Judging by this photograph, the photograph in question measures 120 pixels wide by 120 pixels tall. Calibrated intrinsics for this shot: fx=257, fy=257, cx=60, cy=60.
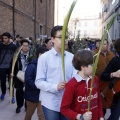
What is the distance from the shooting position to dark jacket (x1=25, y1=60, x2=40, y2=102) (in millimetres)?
3729

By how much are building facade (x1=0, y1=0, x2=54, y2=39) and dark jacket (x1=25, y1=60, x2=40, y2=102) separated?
10.7m

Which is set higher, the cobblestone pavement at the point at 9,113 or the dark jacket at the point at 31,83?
the dark jacket at the point at 31,83

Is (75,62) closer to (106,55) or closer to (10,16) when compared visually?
(106,55)

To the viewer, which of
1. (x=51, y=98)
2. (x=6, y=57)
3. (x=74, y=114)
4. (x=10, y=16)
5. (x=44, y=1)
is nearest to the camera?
(x=74, y=114)

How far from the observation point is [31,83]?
373 centimetres

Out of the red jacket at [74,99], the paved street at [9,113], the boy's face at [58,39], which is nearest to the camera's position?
the red jacket at [74,99]

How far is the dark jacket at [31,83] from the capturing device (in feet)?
12.2

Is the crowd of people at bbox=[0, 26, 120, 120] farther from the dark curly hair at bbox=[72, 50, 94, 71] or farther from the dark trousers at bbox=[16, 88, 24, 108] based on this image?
the dark trousers at bbox=[16, 88, 24, 108]

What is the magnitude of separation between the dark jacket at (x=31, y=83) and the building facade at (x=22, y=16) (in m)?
10.7

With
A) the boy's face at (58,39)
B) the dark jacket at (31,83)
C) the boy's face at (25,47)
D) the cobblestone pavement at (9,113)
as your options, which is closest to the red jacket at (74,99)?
the boy's face at (58,39)

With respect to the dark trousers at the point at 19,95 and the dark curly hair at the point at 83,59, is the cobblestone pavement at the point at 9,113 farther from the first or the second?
the dark curly hair at the point at 83,59

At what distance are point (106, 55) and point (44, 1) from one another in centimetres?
2497

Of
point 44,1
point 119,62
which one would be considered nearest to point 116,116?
point 119,62

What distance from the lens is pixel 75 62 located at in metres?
2.29
